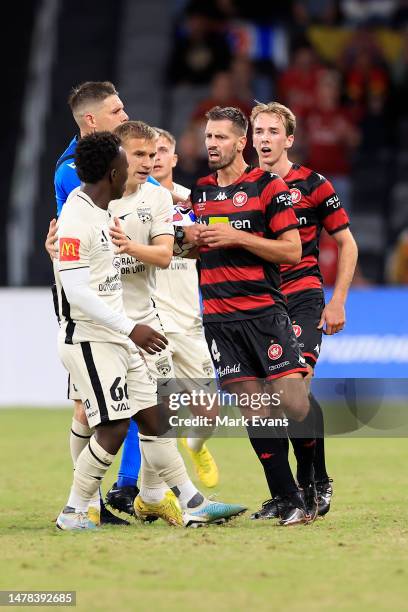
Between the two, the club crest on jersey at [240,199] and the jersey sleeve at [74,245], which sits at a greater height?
the club crest on jersey at [240,199]

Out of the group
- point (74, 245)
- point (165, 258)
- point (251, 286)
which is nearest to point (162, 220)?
point (165, 258)

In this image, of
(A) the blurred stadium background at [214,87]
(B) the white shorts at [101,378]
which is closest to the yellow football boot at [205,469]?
(B) the white shorts at [101,378]

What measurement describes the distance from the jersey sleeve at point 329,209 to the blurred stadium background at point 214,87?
7.66 metres

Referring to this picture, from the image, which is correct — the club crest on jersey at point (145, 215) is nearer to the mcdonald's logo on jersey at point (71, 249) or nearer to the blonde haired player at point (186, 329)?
the mcdonald's logo on jersey at point (71, 249)

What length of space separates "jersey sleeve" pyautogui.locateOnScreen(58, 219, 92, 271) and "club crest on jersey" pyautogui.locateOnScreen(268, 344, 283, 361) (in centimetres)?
116

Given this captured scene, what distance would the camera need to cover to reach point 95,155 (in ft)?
22.2

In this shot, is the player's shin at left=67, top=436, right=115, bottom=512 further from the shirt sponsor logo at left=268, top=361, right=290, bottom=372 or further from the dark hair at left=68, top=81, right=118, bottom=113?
the dark hair at left=68, top=81, right=118, bottom=113

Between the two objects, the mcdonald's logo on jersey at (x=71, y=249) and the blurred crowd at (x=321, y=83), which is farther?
the blurred crowd at (x=321, y=83)

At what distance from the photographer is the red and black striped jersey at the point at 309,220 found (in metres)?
7.91

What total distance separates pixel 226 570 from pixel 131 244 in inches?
74.6

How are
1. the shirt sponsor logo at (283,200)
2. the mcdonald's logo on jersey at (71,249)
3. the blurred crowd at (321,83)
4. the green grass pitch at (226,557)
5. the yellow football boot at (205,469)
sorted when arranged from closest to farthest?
the green grass pitch at (226,557), the mcdonald's logo on jersey at (71,249), the shirt sponsor logo at (283,200), the yellow football boot at (205,469), the blurred crowd at (321,83)

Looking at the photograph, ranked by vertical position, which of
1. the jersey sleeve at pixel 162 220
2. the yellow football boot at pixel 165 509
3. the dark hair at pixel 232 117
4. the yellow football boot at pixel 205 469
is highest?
the dark hair at pixel 232 117

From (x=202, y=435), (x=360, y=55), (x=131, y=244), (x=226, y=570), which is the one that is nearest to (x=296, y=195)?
(x=131, y=244)

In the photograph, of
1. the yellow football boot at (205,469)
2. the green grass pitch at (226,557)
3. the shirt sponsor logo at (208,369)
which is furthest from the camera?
the shirt sponsor logo at (208,369)
